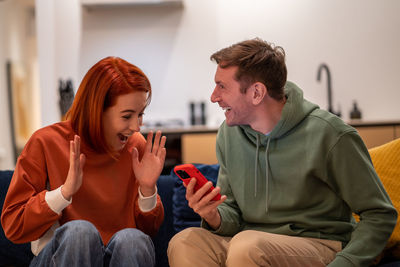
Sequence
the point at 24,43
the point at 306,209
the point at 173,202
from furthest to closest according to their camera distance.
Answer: the point at 24,43 → the point at 173,202 → the point at 306,209

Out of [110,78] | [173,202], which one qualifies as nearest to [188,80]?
[173,202]

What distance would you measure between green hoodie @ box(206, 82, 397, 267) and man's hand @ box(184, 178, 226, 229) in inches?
3.8

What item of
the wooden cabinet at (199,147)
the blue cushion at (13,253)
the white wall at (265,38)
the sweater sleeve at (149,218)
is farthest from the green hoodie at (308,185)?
the white wall at (265,38)

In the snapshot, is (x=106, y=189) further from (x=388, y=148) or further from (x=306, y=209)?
(x=388, y=148)

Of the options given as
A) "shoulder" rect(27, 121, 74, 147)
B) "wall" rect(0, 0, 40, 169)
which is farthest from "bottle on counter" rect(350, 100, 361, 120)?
"wall" rect(0, 0, 40, 169)

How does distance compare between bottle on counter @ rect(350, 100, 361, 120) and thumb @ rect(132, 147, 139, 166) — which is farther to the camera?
bottle on counter @ rect(350, 100, 361, 120)

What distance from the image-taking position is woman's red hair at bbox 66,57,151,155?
5.64 ft

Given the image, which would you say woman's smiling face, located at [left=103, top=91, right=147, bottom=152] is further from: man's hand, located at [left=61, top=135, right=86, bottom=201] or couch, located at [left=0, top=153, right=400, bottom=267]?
couch, located at [left=0, top=153, right=400, bottom=267]

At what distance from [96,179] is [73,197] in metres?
0.10

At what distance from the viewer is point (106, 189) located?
1.79 metres

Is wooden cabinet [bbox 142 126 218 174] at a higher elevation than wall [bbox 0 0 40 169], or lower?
lower

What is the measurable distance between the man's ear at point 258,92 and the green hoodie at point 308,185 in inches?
3.7

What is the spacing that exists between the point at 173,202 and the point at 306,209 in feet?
2.14

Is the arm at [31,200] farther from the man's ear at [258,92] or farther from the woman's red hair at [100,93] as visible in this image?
the man's ear at [258,92]
